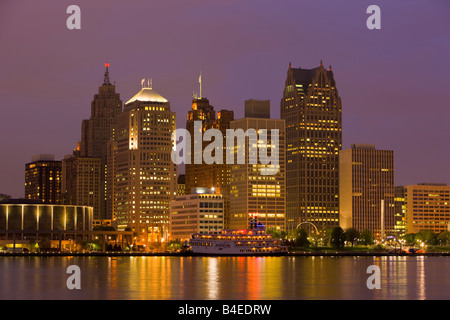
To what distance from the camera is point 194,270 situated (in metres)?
178
